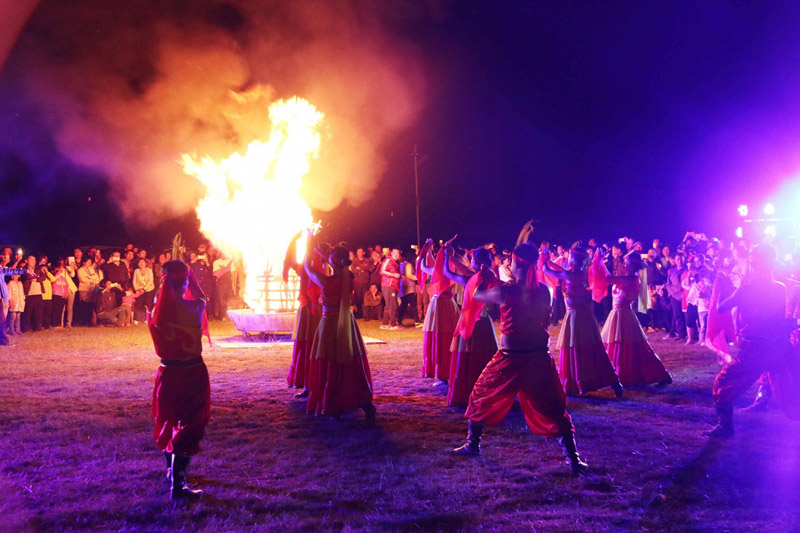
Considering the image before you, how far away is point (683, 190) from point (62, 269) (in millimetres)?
30441

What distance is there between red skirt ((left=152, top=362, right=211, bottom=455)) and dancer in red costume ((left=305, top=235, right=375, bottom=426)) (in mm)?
2130

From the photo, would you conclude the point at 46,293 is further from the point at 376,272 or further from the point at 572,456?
the point at 572,456

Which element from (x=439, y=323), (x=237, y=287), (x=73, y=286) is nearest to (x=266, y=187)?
(x=237, y=287)

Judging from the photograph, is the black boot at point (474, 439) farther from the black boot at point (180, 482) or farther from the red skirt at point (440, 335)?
the red skirt at point (440, 335)

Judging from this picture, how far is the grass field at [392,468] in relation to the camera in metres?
4.34

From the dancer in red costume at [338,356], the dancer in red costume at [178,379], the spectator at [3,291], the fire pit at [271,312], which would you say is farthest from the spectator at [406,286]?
the dancer in red costume at [178,379]

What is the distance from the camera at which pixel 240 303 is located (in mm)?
19906

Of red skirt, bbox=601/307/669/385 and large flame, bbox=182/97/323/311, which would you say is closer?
red skirt, bbox=601/307/669/385

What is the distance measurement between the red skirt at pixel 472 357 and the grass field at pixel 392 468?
0.28 meters

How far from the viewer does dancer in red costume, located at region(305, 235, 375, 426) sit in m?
6.86

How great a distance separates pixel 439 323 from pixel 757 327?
13.8 ft

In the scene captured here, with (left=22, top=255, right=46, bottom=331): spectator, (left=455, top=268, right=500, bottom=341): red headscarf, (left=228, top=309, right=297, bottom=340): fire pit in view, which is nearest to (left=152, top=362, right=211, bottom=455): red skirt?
(left=455, top=268, right=500, bottom=341): red headscarf

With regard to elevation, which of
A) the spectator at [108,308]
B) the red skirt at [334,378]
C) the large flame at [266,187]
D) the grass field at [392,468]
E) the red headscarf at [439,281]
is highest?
the large flame at [266,187]

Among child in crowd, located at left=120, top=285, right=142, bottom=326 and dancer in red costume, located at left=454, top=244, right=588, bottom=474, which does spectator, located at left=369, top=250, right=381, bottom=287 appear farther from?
dancer in red costume, located at left=454, top=244, right=588, bottom=474
